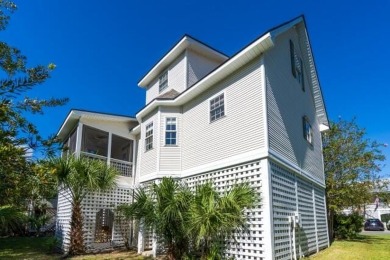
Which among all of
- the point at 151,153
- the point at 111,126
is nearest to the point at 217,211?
the point at 151,153

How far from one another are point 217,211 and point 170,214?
6.06 ft

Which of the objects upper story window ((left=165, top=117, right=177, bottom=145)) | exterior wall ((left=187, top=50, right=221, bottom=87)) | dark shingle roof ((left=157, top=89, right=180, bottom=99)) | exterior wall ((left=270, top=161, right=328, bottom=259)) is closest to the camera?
exterior wall ((left=270, top=161, right=328, bottom=259))

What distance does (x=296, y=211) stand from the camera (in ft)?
38.7

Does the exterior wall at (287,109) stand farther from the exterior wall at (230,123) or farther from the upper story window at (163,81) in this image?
the upper story window at (163,81)

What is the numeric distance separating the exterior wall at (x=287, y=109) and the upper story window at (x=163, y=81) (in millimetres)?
7790

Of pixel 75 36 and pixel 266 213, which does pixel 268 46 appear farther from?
pixel 75 36

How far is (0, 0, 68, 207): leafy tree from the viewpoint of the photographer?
3.50m

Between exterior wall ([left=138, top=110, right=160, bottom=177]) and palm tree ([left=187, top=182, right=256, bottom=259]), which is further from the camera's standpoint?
exterior wall ([left=138, top=110, right=160, bottom=177])

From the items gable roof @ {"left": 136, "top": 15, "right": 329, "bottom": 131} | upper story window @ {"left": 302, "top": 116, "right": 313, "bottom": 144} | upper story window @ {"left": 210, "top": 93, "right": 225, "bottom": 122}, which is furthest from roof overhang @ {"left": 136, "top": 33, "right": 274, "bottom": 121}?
upper story window @ {"left": 302, "top": 116, "right": 313, "bottom": 144}

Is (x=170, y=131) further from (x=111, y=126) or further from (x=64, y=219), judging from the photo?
(x=64, y=219)

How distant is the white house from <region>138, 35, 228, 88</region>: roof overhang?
0.06 metres

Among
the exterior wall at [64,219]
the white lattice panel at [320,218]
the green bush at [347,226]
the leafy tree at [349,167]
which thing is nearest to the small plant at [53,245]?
the exterior wall at [64,219]

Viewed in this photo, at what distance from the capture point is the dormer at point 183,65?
1667 centimetres

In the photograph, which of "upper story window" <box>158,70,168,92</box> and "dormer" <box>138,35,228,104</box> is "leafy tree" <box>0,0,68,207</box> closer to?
"dormer" <box>138,35,228,104</box>
